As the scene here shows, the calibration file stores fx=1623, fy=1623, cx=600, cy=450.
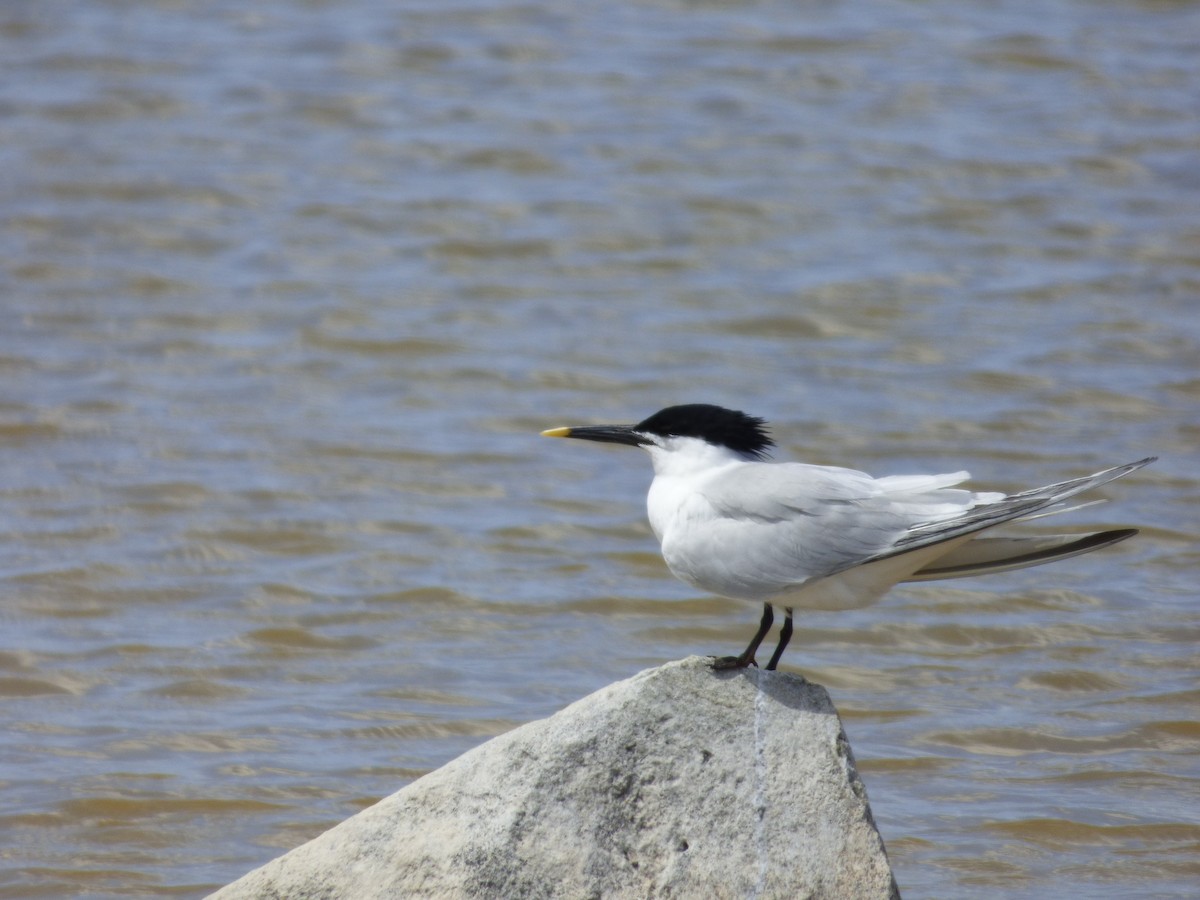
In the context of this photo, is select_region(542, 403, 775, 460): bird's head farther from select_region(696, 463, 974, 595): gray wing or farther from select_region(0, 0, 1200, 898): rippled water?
select_region(0, 0, 1200, 898): rippled water

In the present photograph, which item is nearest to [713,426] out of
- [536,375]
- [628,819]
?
[628,819]

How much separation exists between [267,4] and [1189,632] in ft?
37.8

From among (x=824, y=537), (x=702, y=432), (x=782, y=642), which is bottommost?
(x=782, y=642)

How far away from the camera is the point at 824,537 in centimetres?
459

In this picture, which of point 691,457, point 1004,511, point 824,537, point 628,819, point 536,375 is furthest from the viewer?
point 536,375

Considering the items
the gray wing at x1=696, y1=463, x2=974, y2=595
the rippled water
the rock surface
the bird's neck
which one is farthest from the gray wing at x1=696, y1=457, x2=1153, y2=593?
the rippled water

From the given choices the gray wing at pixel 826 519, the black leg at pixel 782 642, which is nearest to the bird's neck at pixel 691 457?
the gray wing at pixel 826 519

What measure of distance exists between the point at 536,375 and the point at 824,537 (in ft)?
20.0

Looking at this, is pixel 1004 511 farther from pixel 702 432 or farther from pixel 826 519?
pixel 702 432

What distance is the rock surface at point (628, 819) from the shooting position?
14.3 ft

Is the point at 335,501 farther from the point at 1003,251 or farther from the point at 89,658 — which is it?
the point at 1003,251

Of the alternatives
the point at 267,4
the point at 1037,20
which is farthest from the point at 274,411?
the point at 1037,20

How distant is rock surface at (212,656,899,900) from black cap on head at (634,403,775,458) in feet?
2.77

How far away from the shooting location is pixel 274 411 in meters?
10.0
